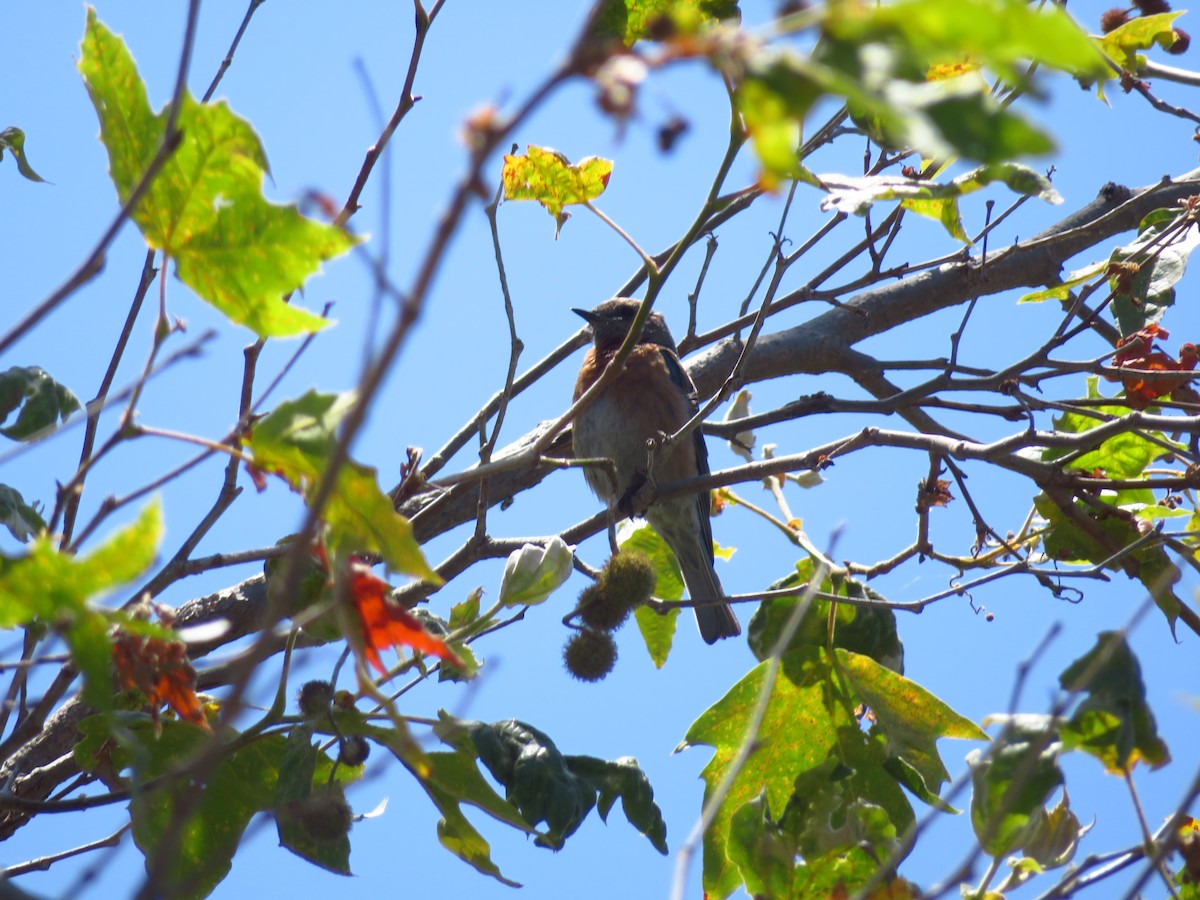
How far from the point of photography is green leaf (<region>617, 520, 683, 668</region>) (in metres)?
4.49

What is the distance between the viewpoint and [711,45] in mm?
980

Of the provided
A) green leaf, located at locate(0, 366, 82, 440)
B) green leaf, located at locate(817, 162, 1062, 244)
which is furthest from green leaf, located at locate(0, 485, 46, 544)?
green leaf, located at locate(817, 162, 1062, 244)

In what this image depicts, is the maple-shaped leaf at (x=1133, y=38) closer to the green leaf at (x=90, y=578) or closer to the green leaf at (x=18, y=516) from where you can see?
the green leaf at (x=90, y=578)

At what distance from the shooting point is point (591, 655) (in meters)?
3.48

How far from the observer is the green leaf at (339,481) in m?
1.79

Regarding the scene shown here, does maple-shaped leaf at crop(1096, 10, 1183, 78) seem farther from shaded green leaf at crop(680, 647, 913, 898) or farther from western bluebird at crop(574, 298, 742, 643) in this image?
western bluebird at crop(574, 298, 742, 643)

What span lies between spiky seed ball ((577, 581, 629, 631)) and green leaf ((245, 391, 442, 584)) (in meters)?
1.55

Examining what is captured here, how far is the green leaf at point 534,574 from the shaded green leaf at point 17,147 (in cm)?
202

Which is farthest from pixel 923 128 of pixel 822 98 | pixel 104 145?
pixel 104 145

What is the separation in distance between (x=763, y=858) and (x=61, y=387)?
7.22ft

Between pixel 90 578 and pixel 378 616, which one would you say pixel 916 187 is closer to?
pixel 378 616

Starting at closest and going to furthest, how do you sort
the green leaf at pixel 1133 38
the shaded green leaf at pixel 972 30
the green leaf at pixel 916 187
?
the shaded green leaf at pixel 972 30 < the green leaf at pixel 916 187 < the green leaf at pixel 1133 38

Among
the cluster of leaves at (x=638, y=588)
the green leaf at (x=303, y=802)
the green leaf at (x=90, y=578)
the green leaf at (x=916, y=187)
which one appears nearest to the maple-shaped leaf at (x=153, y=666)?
the cluster of leaves at (x=638, y=588)

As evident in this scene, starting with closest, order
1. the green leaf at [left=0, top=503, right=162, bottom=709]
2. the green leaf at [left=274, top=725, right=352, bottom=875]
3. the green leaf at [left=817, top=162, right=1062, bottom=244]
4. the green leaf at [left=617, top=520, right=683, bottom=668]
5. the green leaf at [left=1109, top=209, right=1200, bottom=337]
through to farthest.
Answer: the green leaf at [left=0, top=503, right=162, bottom=709] < the green leaf at [left=817, top=162, right=1062, bottom=244] < the green leaf at [left=274, top=725, right=352, bottom=875] < the green leaf at [left=1109, top=209, right=1200, bottom=337] < the green leaf at [left=617, top=520, right=683, bottom=668]
